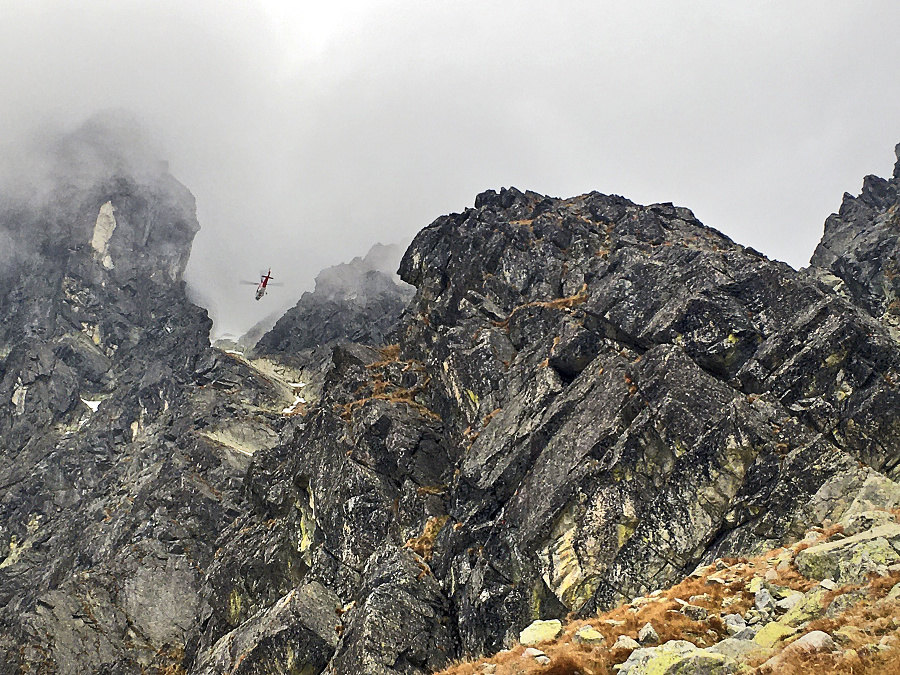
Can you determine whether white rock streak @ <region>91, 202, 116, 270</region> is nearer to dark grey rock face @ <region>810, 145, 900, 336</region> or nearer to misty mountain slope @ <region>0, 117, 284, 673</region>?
misty mountain slope @ <region>0, 117, 284, 673</region>

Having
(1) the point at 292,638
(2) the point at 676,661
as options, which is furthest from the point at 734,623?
(1) the point at 292,638

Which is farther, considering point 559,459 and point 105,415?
point 105,415

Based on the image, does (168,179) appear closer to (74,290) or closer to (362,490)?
(74,290)

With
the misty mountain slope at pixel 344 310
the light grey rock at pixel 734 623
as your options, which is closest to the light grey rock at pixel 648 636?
the light grey rock at pixel 734 623

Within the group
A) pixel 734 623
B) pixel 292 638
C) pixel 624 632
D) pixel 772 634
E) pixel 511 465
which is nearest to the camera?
pixel 772 634

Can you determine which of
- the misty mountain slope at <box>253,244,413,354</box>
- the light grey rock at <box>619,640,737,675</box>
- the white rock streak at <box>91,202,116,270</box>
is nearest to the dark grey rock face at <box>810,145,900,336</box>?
the light grey rock at <box>619,640,737,675</box>

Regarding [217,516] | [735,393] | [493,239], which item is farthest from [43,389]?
[735,393]

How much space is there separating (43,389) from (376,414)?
4561 inches

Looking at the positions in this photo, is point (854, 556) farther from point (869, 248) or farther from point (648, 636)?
point (869, 248)

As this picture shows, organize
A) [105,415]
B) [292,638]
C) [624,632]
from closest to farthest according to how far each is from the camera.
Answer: [624,632] → [292,638] → [105,415]

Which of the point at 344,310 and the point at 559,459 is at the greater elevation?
the point at 344,310

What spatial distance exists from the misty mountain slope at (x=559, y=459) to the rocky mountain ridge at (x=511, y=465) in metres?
0.14

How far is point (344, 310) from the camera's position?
164750 millimetres

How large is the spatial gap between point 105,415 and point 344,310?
66125mm
